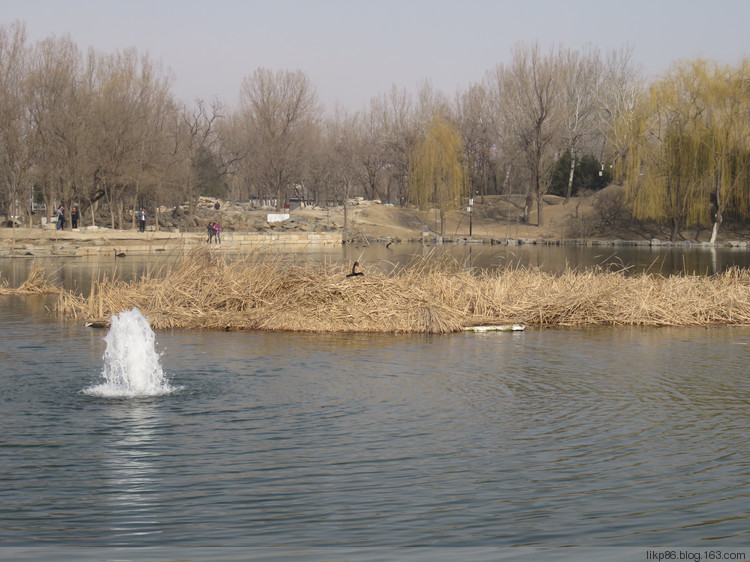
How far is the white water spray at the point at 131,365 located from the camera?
37.5 feet

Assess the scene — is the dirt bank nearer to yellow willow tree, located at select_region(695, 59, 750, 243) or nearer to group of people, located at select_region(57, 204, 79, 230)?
yellow willow tree, located at select_region(695, 59, 750, 243)

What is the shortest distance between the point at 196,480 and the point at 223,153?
9947 centimetres

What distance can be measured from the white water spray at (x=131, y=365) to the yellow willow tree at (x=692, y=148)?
5196 centimetres

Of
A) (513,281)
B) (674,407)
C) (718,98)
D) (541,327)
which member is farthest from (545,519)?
(718,98)

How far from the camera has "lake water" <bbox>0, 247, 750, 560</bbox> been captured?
21.1 feet

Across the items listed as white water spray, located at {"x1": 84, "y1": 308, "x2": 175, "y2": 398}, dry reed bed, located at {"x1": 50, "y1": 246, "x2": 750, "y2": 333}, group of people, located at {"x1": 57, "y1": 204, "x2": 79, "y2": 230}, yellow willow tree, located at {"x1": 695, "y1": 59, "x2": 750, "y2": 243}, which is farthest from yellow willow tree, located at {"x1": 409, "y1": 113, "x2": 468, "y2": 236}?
white water spray, located at {"x1": 84, "y1": 308, "x2": 175, "y2": 398}

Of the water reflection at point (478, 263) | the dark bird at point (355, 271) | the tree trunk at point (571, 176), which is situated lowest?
the water reflection at point (478, 263)

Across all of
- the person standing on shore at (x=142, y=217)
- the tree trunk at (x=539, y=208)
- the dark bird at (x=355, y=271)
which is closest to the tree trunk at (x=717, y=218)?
the tree trunk at (x=539, y=208)

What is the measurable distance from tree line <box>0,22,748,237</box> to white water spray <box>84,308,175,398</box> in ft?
134

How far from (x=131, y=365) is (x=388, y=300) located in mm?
7158

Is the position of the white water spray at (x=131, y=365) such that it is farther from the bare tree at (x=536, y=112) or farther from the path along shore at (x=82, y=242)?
the bare tree at (x=536, y=112)

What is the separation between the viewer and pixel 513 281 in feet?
67.2

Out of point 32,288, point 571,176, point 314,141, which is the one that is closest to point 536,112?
point 571,176

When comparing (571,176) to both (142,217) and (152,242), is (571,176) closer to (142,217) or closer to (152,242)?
(142,217)
